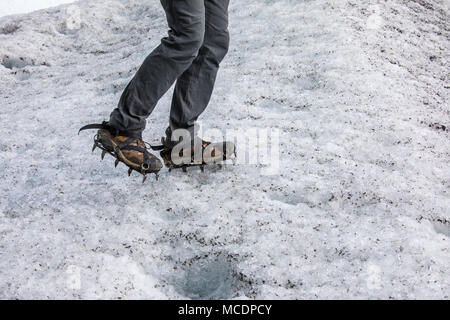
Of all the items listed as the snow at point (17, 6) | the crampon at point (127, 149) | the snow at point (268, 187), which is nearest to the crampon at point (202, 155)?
the snow at point (268, 187)

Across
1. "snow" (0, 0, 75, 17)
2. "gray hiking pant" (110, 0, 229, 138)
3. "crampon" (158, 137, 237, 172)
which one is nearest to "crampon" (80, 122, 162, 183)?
"gray hiking pant" (110, 0, 229, 138)

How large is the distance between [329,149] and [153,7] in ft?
27.1

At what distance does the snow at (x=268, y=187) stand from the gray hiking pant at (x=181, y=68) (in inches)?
29.8

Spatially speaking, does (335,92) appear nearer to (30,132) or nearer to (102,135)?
(102,135)

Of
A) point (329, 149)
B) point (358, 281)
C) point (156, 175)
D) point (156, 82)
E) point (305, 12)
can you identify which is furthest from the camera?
point (305, 12)

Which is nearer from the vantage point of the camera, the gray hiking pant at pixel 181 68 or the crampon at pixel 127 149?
the gray hiking pant at pixel 181 68

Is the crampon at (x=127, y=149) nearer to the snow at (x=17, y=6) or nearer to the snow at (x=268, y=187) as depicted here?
the snow at (x=268, y=187)

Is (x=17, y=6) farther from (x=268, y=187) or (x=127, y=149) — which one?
(x=268, y=187)

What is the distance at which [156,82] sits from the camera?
3.78 metres

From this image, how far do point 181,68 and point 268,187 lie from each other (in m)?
1.45

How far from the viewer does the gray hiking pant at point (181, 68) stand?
12.0 ft

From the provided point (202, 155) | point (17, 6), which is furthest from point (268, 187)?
point (17, 6)

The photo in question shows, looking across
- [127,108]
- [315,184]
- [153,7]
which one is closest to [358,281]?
[315,184]

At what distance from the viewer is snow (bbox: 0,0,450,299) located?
3.15m
